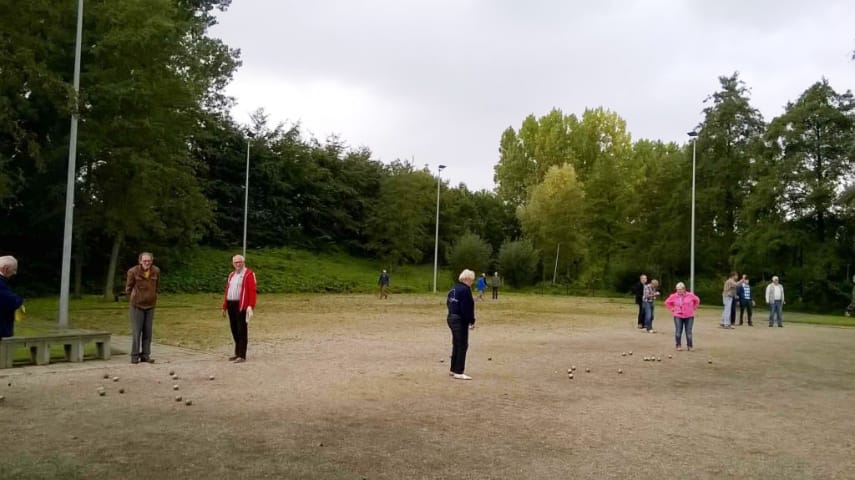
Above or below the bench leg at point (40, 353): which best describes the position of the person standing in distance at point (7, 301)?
above

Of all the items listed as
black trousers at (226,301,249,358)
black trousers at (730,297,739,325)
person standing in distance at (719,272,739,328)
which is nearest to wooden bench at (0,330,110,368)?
black trousers at (226,301,249,358)

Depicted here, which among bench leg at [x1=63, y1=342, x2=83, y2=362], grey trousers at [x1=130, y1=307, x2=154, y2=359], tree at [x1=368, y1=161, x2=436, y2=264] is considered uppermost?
tree at [x1=368, y1=161, x2=436, y2=264]

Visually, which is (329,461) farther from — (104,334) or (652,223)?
(652,223)

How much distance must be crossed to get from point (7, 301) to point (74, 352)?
376 cm

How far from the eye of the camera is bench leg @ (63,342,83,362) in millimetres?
10992

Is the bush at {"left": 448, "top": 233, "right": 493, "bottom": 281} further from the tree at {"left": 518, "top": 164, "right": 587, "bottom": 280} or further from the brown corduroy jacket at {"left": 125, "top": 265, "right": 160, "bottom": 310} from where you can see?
the brown corduroy jacket at {"left": 125, "top": 265, "right": 160, "bottom": 310}

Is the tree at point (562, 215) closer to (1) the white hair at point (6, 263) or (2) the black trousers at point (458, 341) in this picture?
(2) the black trousers at point (458, 341)

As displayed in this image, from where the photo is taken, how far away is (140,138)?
91.2 ft

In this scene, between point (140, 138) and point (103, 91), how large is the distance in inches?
129

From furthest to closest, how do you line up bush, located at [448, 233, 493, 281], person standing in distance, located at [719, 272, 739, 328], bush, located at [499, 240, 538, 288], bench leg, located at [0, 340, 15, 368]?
bush, located at [499, 240, 538, 288] < bush, located at [448, 233, 493, 281] < person standing in distance, located at [719, 272, 739, 328] < bench leg, located at [0, 340, 15, 368]

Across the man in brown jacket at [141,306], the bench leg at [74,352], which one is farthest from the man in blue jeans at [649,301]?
the bench leg at [74,352]

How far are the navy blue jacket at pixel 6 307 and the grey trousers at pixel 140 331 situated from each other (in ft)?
10.9

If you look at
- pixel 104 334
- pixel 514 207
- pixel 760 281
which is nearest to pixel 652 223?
pixel 760 281

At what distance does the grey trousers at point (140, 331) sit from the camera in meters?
11.1
